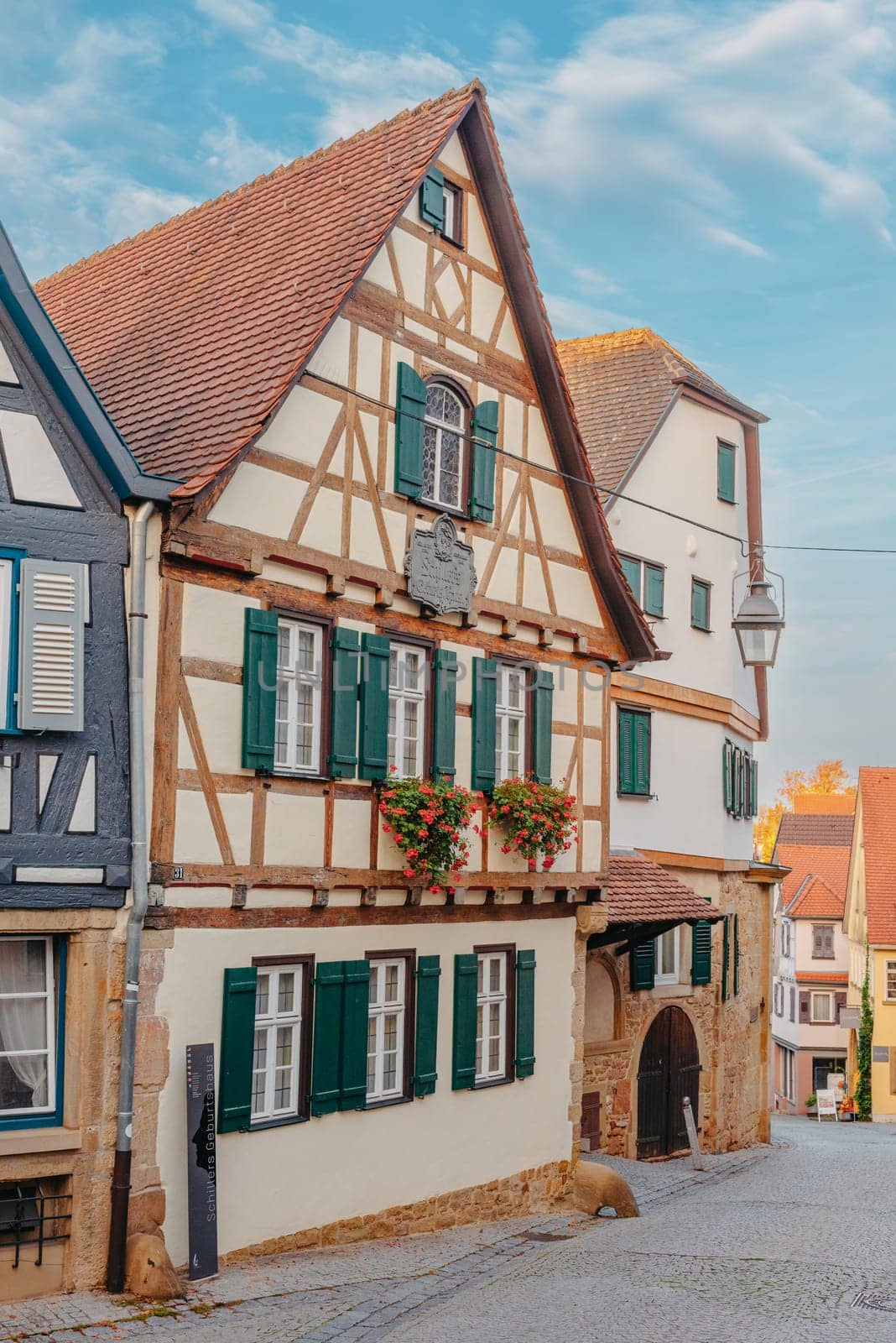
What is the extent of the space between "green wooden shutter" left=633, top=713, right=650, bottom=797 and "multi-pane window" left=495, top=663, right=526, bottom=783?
6.15 meters

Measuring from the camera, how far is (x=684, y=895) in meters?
19.6

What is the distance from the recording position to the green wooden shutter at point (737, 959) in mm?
24688

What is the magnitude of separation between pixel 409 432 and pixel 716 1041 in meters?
13.4

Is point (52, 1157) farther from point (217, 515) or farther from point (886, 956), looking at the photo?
point (886, 956)

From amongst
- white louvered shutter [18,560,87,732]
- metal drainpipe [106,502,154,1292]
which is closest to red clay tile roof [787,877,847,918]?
metal drainpipe [106,502,154,1292]

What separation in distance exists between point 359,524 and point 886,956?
113 ft

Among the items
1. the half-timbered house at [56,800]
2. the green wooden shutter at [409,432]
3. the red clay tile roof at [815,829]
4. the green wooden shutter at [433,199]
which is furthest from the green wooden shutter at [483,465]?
the red clay tile roof at [815,829]

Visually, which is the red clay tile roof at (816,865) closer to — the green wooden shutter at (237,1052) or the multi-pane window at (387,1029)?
the multi-pane window at (387,1029)

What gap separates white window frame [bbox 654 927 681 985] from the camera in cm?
2225

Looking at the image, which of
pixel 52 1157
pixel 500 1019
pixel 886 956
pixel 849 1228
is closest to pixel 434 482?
pixel 500 1019

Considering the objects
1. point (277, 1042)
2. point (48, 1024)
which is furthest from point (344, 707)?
point (48, 1024)

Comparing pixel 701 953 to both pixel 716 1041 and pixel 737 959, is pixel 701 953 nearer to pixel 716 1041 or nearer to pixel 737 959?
pixel 716 1041

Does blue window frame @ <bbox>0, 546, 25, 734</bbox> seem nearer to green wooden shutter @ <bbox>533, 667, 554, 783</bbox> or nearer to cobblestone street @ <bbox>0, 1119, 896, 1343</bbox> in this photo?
cobblestone street @ <bbox>0, 1119, 896, 1343</bbox>

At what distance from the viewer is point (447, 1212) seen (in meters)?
14.3
